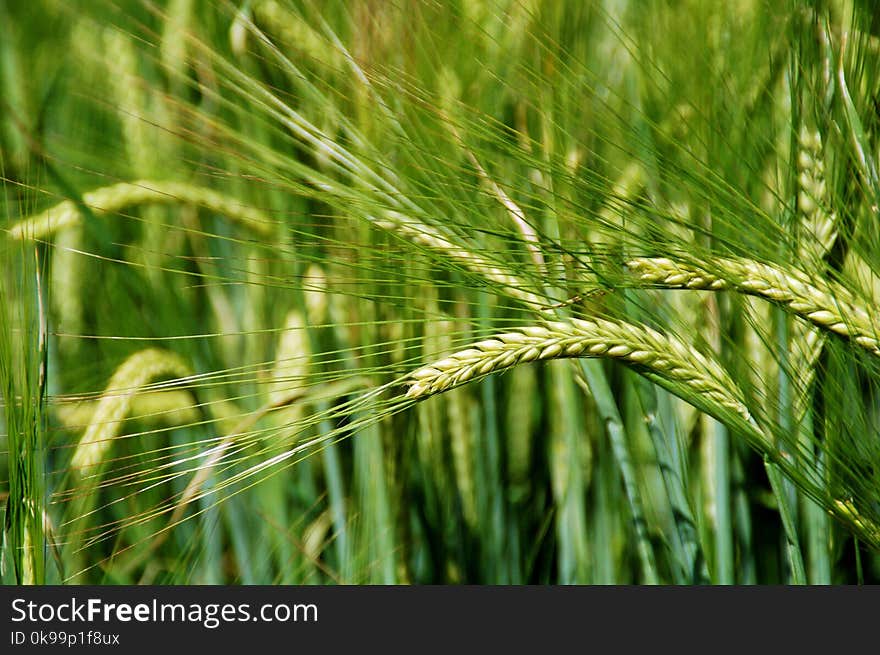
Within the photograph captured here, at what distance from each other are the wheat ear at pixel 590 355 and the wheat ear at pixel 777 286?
32mm

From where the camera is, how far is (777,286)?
1.29ft

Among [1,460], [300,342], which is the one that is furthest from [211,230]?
[1,460]

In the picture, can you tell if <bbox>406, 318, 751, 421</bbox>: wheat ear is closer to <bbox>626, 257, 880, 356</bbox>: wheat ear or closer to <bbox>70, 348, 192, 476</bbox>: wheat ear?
<bbox>626, 257, 880, 356</bbox>: wheat ear

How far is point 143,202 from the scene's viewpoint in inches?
22.5

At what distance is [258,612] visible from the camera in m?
0.52

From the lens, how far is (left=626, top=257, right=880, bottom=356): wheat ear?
1.27 ft

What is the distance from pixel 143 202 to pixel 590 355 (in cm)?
36

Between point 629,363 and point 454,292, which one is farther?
point 454,292

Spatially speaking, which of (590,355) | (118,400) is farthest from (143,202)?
(590,355)

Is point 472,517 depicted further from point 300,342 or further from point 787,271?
point 787,271

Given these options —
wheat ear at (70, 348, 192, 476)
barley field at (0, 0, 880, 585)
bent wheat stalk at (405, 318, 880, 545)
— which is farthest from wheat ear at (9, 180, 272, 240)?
bent wheat stalk at (405, 318, 880, 545)

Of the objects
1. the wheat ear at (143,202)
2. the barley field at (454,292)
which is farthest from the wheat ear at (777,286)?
the wheat ear at (143,202)

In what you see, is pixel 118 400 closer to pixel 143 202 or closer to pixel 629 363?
pixel 143 202

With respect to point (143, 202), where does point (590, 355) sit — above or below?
below
